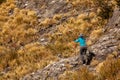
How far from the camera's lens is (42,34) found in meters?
21.9

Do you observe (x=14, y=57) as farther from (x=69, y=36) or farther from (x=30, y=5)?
(x=30, y=5)

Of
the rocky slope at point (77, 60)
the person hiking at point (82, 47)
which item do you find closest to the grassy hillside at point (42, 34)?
the rocky slope at point (77, 60)

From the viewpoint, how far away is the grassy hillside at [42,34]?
18.3m

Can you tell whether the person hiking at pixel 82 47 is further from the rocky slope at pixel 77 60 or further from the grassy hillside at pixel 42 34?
the grassy hillside at pixel 42 34

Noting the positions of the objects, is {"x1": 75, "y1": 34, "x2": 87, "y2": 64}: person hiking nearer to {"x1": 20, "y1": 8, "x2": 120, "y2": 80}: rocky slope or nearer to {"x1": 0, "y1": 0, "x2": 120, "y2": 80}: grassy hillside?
{"x1": 20, "y1": 8, "x2": 120, "y2": 80}: rocky slope

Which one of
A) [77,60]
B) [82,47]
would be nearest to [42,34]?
[77,60]

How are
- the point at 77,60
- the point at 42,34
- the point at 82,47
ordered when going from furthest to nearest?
1. the point at 42,34
2. the point at 77,60
3. the point at 82,47

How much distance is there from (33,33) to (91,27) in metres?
4.29

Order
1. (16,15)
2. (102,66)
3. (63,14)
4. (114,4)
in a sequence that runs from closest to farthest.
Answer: (102,66) < (114,4) < (63,14) < (16,15)

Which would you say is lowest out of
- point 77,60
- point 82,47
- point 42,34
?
point 42,34

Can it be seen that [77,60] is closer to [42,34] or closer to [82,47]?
[82,47]

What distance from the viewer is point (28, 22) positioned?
79.3ft

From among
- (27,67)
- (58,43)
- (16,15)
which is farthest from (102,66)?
(16,15)

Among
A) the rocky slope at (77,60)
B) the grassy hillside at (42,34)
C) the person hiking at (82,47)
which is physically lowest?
the grassy hillside at (42,34)
